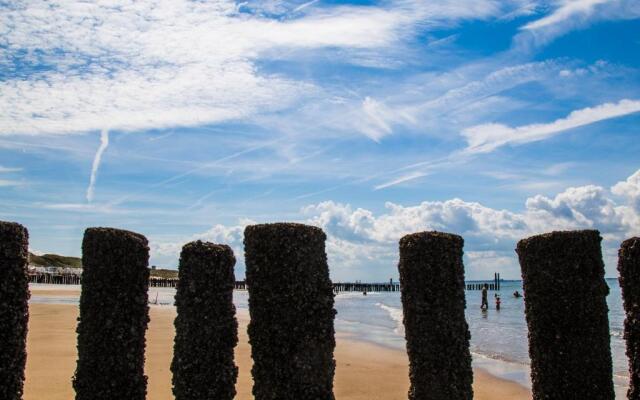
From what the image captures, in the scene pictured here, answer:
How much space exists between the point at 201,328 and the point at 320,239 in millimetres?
2671

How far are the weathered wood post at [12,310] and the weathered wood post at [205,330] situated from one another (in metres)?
2.62

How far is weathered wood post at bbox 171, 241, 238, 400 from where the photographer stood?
10867mm

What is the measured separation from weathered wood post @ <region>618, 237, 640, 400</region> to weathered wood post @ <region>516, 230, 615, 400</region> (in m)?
0.52

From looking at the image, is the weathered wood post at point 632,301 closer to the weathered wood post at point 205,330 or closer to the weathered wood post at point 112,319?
the weathered wood post at point 205,330

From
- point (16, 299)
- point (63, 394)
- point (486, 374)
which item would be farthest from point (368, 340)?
point (16, 299)

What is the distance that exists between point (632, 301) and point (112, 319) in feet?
30.9

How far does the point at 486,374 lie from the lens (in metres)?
23.1

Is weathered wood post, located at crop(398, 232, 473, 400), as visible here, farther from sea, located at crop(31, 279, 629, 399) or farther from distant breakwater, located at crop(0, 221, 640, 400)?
sea, located at crop(31, 279, 629, 399)

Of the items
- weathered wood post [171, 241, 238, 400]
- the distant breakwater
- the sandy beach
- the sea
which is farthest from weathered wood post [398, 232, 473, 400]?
the sea

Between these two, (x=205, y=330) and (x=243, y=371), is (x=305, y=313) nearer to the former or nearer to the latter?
(x=205, y=330)

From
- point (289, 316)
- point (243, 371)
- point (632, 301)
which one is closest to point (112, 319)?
point (289, 316)

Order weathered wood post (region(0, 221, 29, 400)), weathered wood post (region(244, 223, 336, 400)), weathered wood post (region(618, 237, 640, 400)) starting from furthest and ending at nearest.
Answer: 1. weathered wood post (region(618, 237, 640, 400))
2. weathered wood post (region(244, 223, 336, 400))
3. weathered wood post (region(0, 221, 29, 400))

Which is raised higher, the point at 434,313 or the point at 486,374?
the point at 434,313

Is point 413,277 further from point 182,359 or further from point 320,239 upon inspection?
point 182,359
